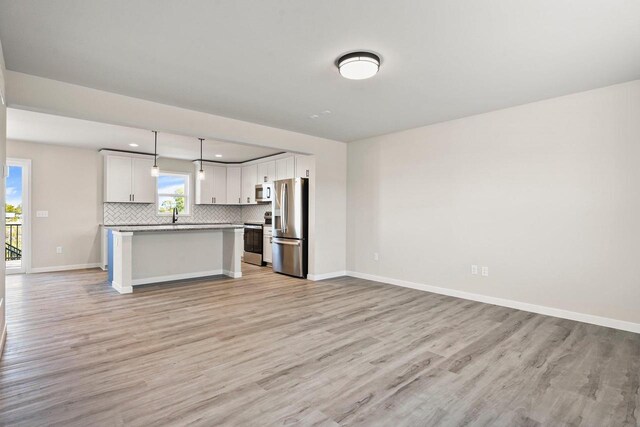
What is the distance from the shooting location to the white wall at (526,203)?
346 cm

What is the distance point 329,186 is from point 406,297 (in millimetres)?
2405

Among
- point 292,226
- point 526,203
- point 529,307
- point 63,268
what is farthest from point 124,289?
point 526,203

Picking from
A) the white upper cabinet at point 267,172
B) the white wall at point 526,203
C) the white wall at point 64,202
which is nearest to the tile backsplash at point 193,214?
the white wall at point 64,202

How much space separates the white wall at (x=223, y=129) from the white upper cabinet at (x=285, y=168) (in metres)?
0.89

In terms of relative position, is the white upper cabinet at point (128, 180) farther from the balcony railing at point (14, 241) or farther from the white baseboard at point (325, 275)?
the white baseboard at point (325, 275)

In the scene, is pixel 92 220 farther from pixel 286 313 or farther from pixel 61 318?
pixel 286 313

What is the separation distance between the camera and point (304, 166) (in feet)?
20.5

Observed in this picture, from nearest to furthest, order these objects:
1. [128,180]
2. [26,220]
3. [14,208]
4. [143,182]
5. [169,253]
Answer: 1. [169,253]
2. [26,220]
3. [14,208]
4. [128,180]
5. [143,182]

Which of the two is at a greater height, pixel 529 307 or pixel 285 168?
pixel 285 168

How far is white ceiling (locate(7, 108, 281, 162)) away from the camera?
4973mm

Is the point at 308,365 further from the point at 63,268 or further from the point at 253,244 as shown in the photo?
the point at 63,268

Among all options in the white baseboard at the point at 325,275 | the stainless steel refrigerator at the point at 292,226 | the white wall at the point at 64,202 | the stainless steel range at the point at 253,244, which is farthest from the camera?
the stainless steel range at the point at 253,244

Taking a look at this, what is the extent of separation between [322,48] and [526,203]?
3.07 metres

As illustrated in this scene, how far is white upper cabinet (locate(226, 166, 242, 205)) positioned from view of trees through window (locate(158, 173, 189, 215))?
101 centimetres
